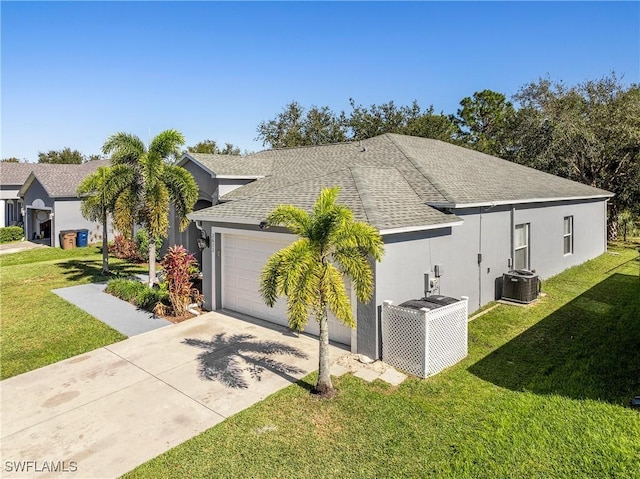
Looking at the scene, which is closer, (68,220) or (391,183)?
(391,183)

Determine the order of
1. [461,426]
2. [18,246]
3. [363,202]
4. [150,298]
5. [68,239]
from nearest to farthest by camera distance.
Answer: [461,426] < [363,202] < [150,298] < [68,239] < [18,246]

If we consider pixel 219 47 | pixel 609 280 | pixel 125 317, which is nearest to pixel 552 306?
pixel 609 280

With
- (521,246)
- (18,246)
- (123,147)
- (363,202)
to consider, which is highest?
(123,147)

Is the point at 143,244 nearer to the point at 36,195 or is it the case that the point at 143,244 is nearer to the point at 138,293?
the point at 138,293

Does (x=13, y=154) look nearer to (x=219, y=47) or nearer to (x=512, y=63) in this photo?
(x=219, y=47)

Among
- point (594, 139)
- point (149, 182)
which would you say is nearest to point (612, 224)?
point (594, 139)

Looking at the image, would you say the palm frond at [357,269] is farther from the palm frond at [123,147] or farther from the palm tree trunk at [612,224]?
the palm tree trunk at [612,224]
